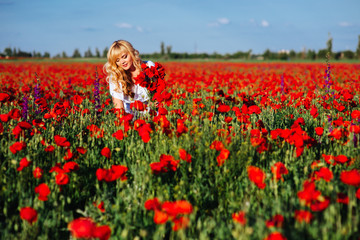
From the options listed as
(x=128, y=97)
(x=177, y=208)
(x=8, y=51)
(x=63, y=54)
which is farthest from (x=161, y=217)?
(x=8, y=51)

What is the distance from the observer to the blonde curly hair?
4449 millimetres

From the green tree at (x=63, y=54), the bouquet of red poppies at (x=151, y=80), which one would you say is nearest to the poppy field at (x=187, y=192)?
the bouquet of red poppies at (x=151, y=80)

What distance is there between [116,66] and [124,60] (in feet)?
0.60

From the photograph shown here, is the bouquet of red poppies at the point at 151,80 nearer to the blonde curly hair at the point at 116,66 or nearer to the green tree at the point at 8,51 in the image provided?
the blonde curly hair at the point at 116,66

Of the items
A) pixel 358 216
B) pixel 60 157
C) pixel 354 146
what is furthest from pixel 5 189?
pixel 354 146

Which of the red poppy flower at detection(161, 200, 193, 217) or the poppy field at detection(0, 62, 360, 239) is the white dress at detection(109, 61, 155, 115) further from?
the red poppy flower at detection(161, 200, 193, 217)

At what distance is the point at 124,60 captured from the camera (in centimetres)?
446

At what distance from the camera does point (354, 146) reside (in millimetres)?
2631

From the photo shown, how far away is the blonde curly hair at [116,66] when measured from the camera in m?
4.45

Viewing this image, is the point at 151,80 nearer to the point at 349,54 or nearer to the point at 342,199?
the point at 342,199

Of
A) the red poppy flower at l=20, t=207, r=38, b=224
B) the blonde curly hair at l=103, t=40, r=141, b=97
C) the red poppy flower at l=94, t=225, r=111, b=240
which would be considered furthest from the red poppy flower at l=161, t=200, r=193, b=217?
the blonde curly hair at l=103, t=40, r=141, b=97

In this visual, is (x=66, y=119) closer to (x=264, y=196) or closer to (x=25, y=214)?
(x=25, y=214)

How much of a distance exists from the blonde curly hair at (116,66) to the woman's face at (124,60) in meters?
0.03

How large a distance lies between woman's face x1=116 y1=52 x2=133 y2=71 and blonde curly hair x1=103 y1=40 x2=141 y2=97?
0.11ft
